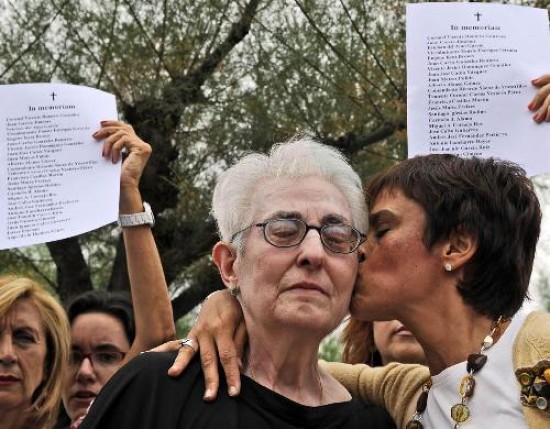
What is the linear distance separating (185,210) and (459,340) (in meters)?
4.21

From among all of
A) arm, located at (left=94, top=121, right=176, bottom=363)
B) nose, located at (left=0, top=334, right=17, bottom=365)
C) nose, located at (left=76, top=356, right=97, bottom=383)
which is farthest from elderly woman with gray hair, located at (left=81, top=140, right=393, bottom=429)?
Result: nose, located at (left=76, top=356, right=97, bottom=383)

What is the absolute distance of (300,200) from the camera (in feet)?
10.1

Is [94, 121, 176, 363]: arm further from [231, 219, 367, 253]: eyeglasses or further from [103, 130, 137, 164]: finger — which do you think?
[231, 219, 367, 253]: eyeglasses

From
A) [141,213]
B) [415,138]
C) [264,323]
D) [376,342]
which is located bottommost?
[376,342]

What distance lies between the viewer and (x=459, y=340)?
298 cm

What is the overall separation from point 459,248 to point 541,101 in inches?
26.7

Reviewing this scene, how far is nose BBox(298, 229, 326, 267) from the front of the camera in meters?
2.94

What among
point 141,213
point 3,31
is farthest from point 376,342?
point 3,31

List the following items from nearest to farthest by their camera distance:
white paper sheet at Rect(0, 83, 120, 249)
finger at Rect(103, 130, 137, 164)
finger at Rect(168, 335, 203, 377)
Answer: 1. finger at Rect(168, 335, 203, 377)
2. white paper sheet at Rect(0, 83, 120, 249)
3. finger at Rect(103, 130, 137, 164)

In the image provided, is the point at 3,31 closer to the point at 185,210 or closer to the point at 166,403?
the point at 185,210

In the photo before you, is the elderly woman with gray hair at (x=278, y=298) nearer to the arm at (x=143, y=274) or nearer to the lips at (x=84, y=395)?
the arm at (x=143, y=274)

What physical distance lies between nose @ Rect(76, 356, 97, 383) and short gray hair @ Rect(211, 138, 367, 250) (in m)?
1.43

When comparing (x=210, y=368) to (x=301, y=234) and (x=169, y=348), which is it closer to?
A: (x=169, y=348)

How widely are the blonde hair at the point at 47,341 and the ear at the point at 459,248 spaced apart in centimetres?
185
